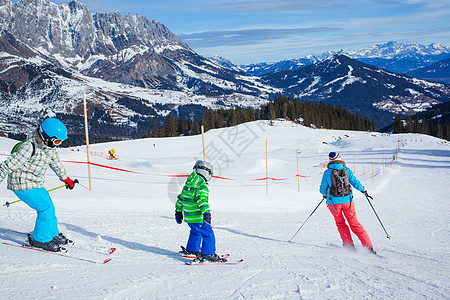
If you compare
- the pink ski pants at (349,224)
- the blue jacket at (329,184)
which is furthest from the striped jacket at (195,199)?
Result: the pink ski pants at (349,224)

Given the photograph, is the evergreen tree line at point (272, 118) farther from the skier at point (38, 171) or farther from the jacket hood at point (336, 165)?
the skier at point (38, 171)

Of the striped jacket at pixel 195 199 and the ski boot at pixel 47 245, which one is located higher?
the striped jacket at pixel 195 199

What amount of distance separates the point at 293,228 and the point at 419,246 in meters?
2.84

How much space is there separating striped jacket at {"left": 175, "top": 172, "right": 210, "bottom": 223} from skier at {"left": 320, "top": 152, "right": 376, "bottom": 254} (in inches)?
111

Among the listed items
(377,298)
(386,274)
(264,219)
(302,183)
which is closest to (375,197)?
(302,183)

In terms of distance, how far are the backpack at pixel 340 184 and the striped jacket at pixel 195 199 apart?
2833 millimetres

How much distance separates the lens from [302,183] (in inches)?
821

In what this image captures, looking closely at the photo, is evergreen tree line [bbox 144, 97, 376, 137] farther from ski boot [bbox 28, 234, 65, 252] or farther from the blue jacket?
ski boot [bbox 28, 234, 65, 252]

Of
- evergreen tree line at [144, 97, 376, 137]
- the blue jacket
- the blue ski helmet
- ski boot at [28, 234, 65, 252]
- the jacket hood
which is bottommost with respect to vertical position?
ski boot at [28, 234, 65, 252]

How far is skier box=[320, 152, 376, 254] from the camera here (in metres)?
6.49

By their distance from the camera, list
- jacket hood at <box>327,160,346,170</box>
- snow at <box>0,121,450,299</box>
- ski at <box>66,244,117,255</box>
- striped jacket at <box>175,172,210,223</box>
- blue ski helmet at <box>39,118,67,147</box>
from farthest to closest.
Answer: jacket hood at <box>327,160,346,170</box> → ski at <box>66,244,117,255</box> → striped jacket at <box>175,172,210,223</box> → blue ski helmet at <box>39,118,67,147</box> → snow at <box>0,121,450,299</box>

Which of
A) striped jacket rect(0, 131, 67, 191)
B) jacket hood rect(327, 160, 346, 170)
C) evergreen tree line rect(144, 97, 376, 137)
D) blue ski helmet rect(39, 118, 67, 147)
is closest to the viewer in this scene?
striped jacket rect(0, 131, 67, 191)

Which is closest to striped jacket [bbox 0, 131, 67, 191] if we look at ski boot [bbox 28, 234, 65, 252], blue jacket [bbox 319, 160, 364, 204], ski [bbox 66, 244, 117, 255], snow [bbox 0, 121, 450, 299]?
ski boot [bbox 28, 234, 65, 252]

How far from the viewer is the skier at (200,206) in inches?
197
